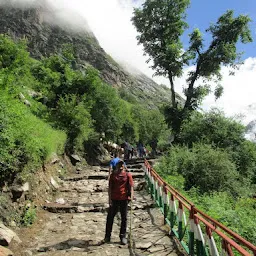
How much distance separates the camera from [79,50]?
144 metres

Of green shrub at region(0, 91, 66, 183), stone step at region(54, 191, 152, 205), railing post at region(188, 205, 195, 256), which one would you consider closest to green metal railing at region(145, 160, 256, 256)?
railing post at region(188, 205, 195, 256)

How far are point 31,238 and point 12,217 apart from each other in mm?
852

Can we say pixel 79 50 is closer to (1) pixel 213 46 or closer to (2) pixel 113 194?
(1) pixel 213 46

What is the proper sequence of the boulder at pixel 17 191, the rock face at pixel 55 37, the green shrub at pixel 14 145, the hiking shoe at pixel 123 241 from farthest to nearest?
the rock face at pixel 55 37 < the boulder at pixel 17 191 < the green shrub at pixel 14 145 < the hiking shoe at pixel 123 241

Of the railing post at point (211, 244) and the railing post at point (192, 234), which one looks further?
the railing post at point (192, 234)

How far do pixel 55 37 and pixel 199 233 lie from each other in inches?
5521

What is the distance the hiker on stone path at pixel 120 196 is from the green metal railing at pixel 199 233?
1251 millimetres

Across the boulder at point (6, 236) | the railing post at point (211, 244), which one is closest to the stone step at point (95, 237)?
the boulder at point (6, 236)

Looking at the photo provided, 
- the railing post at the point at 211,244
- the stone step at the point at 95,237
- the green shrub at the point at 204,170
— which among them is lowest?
the stone step at the point at 95,237

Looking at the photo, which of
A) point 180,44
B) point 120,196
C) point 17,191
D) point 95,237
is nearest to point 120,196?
point 120,196

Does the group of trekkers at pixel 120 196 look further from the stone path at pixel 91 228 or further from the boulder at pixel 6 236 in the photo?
the boulder at pixel 6 236

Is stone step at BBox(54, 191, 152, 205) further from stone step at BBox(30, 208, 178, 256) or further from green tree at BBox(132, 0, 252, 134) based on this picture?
green tree at BBox(132, 0, 252, 134)

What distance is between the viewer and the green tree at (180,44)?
86.8 ft

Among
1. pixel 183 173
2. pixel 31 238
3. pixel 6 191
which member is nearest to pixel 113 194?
pixel 31 238
